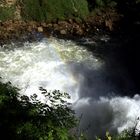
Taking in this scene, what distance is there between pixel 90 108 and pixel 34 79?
12.0 feet

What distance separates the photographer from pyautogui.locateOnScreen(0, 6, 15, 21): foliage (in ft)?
79.9

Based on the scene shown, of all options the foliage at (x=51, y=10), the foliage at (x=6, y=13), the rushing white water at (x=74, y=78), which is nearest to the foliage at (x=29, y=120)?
the rushing white water at (x=74, y=78)

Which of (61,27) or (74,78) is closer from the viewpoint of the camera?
(74,78)

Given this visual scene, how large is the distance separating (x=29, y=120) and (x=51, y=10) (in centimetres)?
1865

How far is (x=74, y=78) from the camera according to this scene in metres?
19.4

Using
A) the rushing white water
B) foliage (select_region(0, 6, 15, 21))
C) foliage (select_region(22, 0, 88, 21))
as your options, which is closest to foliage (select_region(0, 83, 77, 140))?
the rushing white water

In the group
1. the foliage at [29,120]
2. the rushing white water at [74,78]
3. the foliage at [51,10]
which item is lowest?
the rushing white water at [74,78]

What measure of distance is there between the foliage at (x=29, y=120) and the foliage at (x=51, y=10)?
56.1 feet

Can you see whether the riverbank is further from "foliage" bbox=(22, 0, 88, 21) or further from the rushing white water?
the rushing white water

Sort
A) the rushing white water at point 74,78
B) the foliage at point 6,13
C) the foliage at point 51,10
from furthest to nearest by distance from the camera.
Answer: the foliage at point 51,10
the foliage at point 6,13
the rushing white water at point 74,78

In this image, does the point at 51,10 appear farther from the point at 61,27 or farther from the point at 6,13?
the point at 6,13

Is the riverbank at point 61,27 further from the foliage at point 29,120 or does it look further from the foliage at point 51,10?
the foliage at point 29,120

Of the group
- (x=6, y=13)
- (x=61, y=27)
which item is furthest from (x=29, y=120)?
(x=6, y=13)

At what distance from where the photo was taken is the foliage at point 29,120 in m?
7.03
